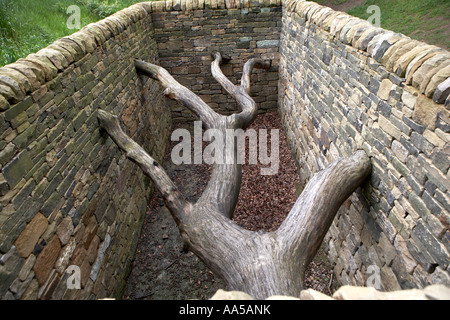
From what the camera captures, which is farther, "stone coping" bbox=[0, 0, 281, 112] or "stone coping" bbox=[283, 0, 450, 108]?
"stone coping" bbox=[0, 0, 281, 112]

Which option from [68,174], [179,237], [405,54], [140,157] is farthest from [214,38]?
[405,54]

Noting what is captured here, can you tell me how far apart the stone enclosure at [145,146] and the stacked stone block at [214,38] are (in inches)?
51.0

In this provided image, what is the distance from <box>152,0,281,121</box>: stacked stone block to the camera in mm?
6748

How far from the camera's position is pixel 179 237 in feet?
15.5

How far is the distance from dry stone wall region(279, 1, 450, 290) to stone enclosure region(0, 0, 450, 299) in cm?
1

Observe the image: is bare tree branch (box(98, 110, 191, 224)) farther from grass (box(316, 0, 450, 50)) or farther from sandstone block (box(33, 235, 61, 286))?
grass (box(316, 0, 450, 50))

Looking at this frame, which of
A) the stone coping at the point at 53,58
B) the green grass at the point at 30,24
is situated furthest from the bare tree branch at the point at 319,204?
the green grass at the point at 30,24

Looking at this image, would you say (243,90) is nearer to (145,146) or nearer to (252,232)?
(145,146)

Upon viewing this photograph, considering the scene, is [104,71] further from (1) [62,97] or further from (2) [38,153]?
(2) [38,153]

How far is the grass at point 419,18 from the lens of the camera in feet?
23.9

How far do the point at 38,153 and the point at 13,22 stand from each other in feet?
10.3

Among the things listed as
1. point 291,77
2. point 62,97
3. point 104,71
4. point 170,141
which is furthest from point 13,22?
point 291,77

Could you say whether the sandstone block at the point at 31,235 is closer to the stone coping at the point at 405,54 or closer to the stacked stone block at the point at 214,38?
the stone coping at the point at 405,54

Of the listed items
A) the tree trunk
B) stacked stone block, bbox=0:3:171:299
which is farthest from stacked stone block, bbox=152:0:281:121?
the tree trunk
